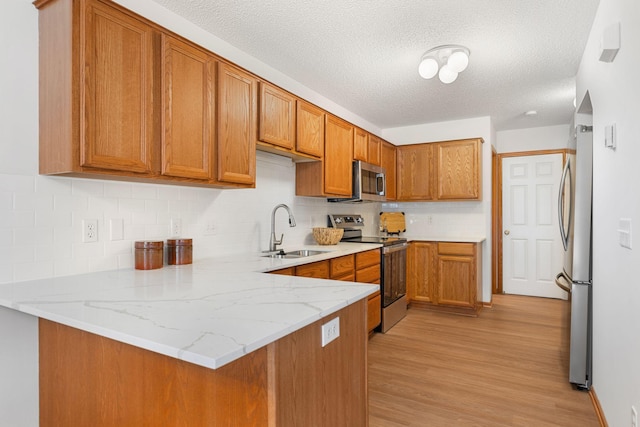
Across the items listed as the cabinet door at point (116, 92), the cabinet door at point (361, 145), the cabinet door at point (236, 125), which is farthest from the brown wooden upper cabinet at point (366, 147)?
the cabinet door at point (116, 92)

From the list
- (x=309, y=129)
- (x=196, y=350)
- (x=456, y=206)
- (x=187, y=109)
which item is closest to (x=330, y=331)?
(x=196, y=350)

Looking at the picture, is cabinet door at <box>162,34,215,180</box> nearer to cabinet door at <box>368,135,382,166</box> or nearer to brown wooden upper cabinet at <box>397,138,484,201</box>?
cabinet door at <box>368,135,382,166</box>

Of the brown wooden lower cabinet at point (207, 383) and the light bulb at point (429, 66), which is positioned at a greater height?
the light bulb at point (429, 66)

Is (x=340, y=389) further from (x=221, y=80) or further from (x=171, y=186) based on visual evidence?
(x=221, y=80)

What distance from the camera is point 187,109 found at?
2049mm

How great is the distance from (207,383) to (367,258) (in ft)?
8.44

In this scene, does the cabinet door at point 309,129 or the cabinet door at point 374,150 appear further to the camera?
the cabinet door at point 374,150

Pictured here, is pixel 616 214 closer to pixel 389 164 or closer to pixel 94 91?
pixel 94 91

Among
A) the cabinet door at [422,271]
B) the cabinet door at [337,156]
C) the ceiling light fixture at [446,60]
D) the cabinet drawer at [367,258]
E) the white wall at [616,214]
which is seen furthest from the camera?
the cabinet door at [422,271]

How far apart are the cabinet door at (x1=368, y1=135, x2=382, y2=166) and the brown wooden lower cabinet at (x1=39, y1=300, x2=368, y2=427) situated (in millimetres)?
2968

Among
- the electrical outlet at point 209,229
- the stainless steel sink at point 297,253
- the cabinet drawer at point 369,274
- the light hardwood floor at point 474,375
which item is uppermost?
the electrical outlet at point 209,229

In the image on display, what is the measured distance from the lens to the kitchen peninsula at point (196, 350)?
3.34 feet

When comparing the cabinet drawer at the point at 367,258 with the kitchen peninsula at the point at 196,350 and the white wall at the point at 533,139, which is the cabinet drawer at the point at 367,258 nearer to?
the kitchen peninsula at the point at 196,350

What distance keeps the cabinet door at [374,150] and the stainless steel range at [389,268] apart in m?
0.70
